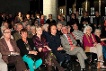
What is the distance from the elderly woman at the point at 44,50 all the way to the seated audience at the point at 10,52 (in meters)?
0.83

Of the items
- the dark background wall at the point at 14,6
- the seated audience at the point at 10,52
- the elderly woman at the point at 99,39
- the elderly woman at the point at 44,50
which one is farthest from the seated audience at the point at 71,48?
the dark background wall at the point at 14,6

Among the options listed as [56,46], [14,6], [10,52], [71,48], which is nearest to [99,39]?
[71,48]

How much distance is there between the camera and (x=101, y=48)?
11273 mm

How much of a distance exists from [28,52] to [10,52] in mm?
610

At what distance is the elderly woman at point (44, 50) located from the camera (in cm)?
954

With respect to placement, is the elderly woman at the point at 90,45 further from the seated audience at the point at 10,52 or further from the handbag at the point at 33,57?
the seated audience at the point at 10,52

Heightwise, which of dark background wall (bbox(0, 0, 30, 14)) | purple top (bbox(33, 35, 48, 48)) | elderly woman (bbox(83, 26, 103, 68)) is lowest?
elderly woman (bbox(83, 26, 103, 68))

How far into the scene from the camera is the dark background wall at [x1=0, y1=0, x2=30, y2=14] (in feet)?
82.6

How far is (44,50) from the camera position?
9.91 metres

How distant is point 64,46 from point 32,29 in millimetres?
1215

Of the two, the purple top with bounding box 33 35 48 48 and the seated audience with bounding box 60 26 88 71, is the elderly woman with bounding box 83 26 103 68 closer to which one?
the seated audience with bounding box 60 26 88 71

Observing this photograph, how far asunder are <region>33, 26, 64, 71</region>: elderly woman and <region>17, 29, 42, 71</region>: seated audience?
23 centimetres

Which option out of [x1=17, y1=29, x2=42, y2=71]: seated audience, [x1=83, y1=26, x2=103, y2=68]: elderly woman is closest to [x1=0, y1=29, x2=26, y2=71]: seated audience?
[x1=17, y1=29, x2=42, y2=71]: seated audience

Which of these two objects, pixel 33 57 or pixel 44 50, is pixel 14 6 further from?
pixel 33 57
